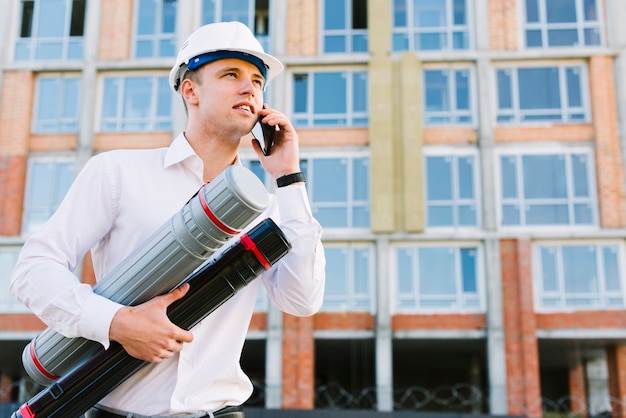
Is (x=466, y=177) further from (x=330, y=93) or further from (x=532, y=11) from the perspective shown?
(x=532, y=11)

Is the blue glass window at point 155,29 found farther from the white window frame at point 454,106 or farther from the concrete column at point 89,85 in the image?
the white window frame at point 454,106

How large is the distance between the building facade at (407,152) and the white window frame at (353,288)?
0.06 metres

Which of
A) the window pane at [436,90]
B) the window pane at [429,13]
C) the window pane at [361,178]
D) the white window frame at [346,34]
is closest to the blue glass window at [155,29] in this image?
the white window frame at [346,34]

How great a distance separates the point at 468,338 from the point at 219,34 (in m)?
20.6

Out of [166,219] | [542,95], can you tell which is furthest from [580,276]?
[166,219]

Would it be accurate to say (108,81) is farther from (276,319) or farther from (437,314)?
(437,314)

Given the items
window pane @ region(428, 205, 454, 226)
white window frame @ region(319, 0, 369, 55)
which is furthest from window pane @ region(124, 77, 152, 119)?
window pane @ region(428, 205, 454, 226)

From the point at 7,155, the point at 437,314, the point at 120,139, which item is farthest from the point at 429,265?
the point at 7,155

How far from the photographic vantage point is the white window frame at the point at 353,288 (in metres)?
22.4

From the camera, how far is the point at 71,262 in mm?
2211

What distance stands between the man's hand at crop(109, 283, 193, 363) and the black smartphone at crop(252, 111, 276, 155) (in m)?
0.72

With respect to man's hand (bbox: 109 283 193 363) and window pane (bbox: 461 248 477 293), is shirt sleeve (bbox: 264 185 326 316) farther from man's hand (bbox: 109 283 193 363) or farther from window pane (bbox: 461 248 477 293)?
window pane (bbox: 461 248 477 293)

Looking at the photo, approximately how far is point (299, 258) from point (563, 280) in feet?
69.6

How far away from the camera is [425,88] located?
23.8 meters
